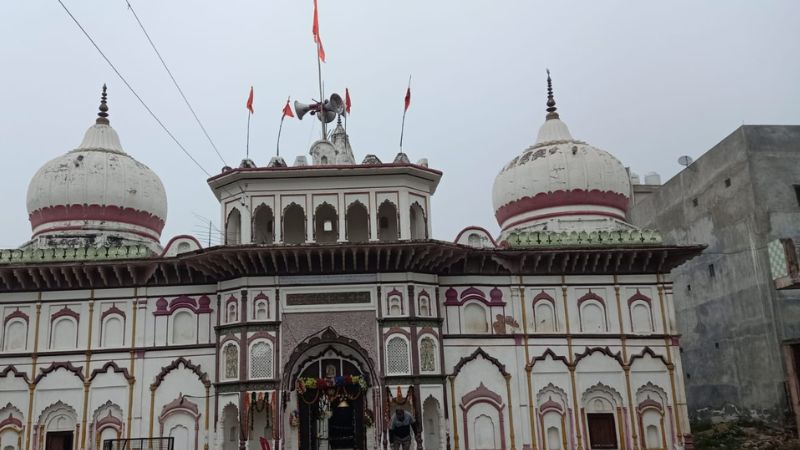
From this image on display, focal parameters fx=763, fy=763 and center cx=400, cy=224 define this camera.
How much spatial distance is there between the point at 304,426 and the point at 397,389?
3.28m

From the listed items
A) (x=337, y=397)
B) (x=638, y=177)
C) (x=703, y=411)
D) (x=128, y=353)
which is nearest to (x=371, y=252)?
(x=337, y=397)

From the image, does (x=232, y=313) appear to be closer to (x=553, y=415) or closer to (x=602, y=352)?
(x=553, y=415)

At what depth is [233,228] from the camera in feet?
78.2

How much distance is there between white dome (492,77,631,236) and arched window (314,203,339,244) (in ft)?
23.3

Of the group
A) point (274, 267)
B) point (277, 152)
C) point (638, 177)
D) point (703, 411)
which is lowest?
point (703, 411)

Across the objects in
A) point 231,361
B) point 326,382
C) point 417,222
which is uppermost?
point 417,222

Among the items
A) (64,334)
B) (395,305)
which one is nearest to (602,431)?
(395,305)

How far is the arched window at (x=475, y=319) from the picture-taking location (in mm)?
24031

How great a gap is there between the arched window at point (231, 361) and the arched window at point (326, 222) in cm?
418

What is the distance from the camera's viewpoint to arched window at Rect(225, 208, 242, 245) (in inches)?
930

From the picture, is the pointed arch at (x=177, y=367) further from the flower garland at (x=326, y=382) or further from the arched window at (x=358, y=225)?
the arched window at (x=358, y=225)

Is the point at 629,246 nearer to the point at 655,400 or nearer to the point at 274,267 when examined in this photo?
the point at 655,400

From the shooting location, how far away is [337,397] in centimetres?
2252

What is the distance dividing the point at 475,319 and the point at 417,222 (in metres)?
3.59
